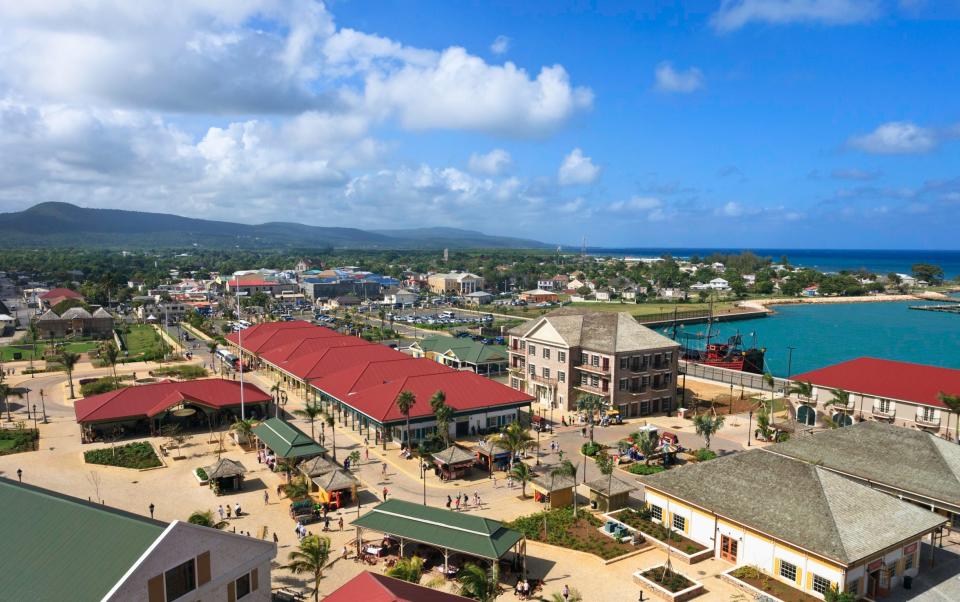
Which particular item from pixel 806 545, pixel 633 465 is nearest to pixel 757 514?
pixel 806 545

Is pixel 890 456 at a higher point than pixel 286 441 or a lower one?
higher

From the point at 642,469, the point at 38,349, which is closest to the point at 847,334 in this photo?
the point at 642,469

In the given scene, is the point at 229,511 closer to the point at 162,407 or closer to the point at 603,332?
the point at 162,407

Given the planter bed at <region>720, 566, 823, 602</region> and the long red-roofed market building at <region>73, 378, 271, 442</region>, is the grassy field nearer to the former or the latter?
the long red-roofed market building at <region>73, 378, 271, 442</region>

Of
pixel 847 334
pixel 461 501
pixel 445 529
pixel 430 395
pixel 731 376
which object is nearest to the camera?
pixel 445 529

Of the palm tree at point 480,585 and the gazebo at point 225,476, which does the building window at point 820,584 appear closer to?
the palm tree at point 480,585

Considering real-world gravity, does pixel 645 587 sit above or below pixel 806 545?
below

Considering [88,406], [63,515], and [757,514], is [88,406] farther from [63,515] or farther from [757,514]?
[757,514]
